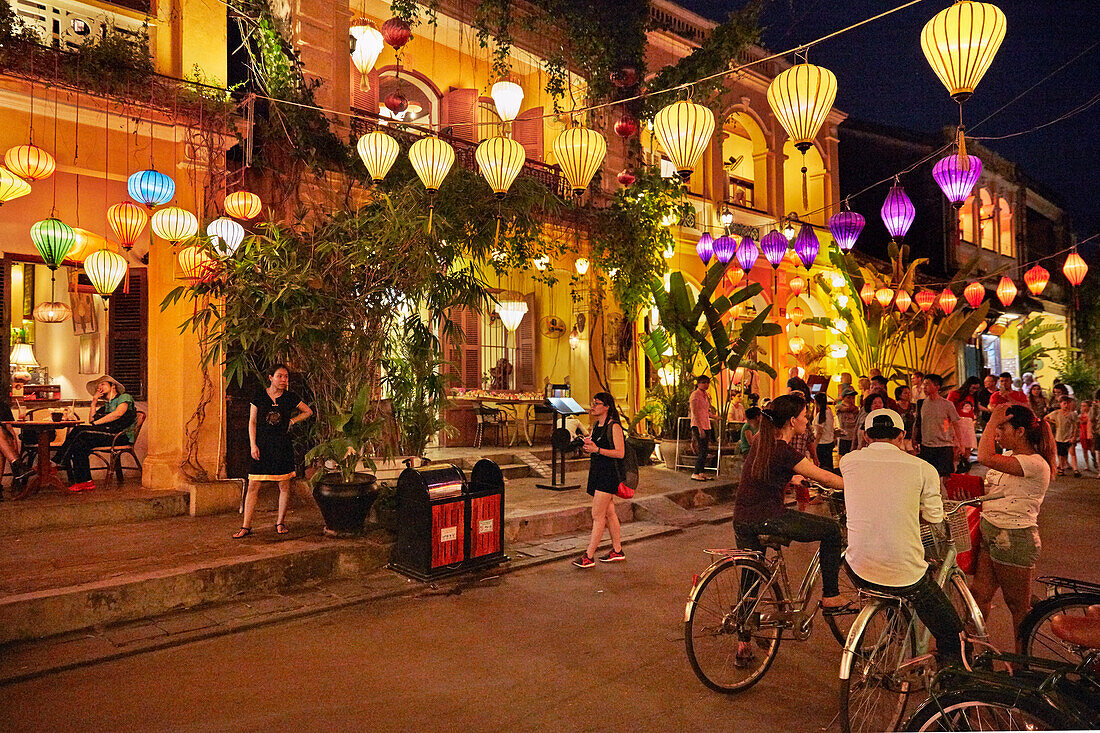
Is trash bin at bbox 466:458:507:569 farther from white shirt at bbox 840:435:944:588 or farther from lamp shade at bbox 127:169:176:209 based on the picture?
lamp shade at bbox 127:169:176:209

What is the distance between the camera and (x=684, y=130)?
7.58 meters

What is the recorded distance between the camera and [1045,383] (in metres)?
29.2

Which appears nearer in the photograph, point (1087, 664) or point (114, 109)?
point (1087, 664)

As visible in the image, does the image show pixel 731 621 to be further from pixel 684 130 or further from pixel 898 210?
pixel 898 210

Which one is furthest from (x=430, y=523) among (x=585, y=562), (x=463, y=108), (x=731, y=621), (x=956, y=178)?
(x=463, y=108)

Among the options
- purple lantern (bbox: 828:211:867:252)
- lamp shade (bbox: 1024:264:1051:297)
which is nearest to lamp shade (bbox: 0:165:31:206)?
purple lantern (bbox: 828:211:867:252)

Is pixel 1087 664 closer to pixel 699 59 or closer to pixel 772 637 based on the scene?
pixel 772 637

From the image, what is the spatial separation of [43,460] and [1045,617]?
10.2m

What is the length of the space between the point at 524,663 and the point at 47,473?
24.2 ft

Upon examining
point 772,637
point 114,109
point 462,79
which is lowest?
point 772,637

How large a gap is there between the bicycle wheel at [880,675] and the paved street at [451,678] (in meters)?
0.25

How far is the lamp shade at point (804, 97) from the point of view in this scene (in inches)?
255

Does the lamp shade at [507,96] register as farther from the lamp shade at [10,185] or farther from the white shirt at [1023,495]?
the white shirt at [1023,495]

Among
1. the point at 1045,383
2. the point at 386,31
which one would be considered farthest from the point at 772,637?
the point at 1045,383
